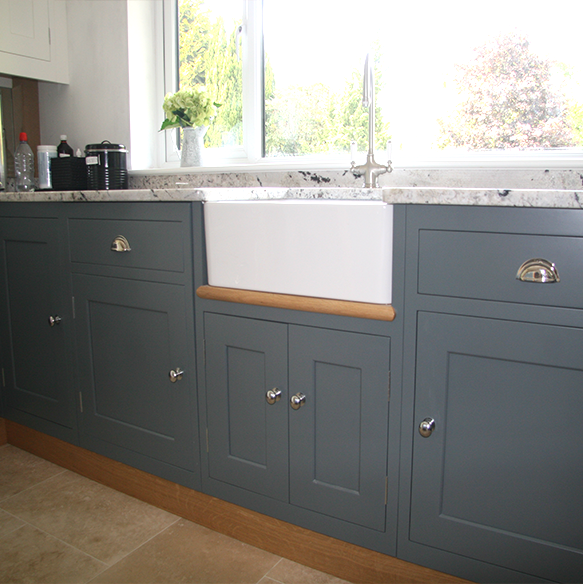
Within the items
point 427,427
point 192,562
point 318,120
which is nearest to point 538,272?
point 427,427

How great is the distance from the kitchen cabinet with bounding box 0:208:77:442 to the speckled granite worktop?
0.11m

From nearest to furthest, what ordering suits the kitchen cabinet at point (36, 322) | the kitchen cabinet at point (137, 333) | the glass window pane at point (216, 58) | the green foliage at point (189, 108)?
the kitchen cabinet at point (137, 333) < the kitchen cabinet at point (36, 322) < the green foliage at point (189, 108) < the glass window pane at point (216, 58)

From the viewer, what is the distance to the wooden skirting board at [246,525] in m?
1.27

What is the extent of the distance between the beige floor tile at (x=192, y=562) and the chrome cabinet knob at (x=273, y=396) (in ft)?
1.48

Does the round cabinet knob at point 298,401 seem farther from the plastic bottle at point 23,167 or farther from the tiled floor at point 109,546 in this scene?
the plastic bottle at point 23,167

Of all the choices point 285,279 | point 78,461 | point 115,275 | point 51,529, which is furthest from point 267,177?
point 51,529

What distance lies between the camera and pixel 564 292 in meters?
1.00

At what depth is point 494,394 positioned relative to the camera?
1.08m

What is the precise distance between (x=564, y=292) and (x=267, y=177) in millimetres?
1267

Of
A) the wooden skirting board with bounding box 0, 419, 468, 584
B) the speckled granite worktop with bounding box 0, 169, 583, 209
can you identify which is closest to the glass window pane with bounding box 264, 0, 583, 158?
the speckled granite worktop with bounding box 0, 169, 583, 209

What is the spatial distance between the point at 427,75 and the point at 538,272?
3.39 feet

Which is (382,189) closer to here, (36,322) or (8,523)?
(36,322)

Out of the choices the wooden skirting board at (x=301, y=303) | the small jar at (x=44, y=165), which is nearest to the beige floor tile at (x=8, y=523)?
the wooden skirting board at (x=301, y=303)

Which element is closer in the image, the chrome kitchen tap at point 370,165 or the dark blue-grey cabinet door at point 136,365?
the dark blue-grey cabinet door at point 136,365
